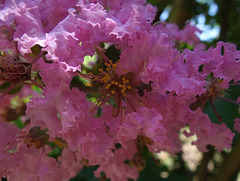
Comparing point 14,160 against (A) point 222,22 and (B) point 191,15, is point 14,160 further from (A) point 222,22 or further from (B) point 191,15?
(A) point 222,22

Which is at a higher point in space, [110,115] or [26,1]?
[26,1]

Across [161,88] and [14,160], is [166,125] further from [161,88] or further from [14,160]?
[14,160]

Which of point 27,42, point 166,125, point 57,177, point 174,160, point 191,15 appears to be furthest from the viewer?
point 174,160

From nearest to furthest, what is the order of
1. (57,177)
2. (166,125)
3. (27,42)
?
(27,42) → (166,125) → (57,177)

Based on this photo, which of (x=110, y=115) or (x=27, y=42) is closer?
(x=27, y=42)

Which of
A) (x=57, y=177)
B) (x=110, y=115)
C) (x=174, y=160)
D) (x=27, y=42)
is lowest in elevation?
(x=174, y=160)

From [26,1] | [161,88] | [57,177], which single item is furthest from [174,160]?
[26,1]

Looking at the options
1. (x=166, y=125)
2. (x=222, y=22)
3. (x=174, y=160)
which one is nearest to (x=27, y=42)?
(x=166, y=125)
